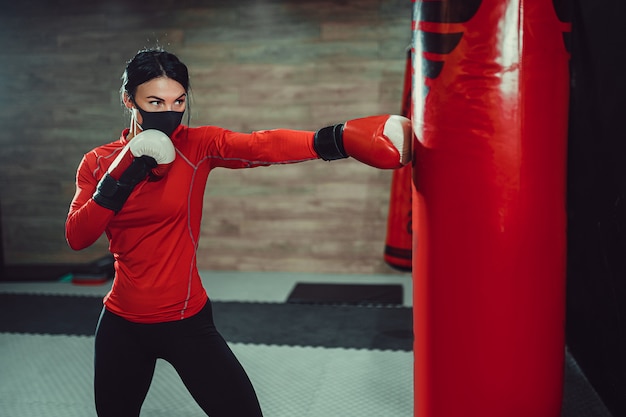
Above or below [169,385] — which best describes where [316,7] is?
above

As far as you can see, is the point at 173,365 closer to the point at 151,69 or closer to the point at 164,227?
the point at 164,227

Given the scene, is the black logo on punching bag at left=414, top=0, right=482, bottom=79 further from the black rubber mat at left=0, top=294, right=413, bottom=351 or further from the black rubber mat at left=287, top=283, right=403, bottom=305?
the black rubber mat at left=287, top=283, right=403, bottom=305

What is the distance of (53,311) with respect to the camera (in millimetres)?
3672

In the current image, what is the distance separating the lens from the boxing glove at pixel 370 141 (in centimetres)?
134

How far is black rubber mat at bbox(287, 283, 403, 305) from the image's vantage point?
12.5 ft

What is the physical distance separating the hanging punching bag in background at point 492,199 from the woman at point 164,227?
15cm

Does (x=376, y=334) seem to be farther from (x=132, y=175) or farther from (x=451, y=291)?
(x=132, y=175)

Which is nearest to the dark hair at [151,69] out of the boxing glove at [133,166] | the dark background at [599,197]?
the boxing glove at [133,166]

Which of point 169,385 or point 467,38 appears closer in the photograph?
point 467,38

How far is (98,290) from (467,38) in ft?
12.2

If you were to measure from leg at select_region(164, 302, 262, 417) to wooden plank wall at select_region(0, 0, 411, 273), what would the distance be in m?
3.28

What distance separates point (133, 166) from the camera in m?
1.33

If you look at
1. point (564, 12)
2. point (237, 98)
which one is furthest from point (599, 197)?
point (237, 98)

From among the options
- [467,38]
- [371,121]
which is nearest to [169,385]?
[371,121]
